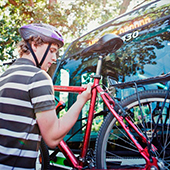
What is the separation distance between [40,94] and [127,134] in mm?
1092

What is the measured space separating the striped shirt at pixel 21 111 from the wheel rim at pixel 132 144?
1.02m

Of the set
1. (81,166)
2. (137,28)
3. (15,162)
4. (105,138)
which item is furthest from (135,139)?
(137,28)

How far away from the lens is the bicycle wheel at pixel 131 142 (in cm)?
195

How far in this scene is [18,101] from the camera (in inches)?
51.7

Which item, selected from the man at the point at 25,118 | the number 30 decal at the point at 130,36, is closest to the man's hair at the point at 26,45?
the man at the point at 25,118

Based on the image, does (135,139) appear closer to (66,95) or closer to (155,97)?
(155,97)

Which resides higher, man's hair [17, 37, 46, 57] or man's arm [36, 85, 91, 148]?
man's hair [17, 37, 46, 57]

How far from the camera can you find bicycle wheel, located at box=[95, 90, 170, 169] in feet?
6.39

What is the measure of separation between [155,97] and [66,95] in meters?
1.88

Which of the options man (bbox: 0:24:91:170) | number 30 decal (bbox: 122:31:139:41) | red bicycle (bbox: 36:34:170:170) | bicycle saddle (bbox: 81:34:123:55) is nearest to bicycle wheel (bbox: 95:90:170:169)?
red bicycle (bbox: 36:34:170:170)


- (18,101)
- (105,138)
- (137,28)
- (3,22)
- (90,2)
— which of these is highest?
(90,2)

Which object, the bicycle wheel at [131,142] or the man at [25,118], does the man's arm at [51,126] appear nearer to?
the man at [25,118]

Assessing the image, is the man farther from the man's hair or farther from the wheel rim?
the wheel rim

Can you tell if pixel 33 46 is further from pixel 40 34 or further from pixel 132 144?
pixel 132 144
